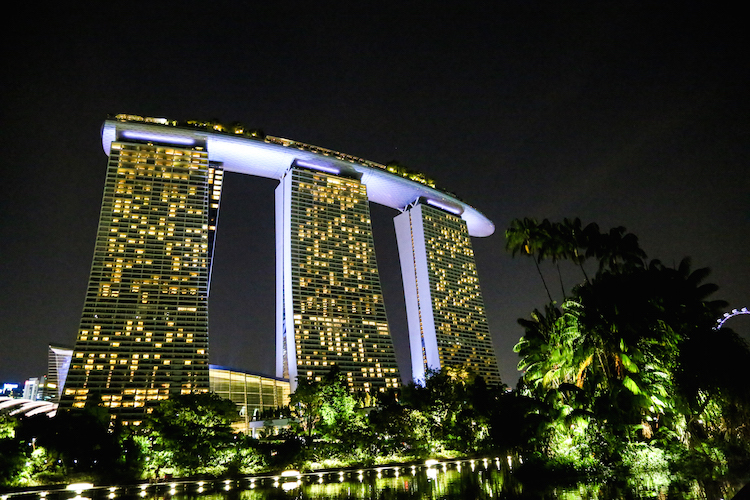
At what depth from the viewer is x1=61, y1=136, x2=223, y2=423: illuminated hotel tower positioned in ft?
287

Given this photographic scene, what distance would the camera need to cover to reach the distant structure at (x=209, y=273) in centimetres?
9081

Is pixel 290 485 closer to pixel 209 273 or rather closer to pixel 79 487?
pixel 79 487

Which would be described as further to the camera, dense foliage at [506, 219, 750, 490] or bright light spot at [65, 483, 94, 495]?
bright light spot at [65, 483, 94, 495]

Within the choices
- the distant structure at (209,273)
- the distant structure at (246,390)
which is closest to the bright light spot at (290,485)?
the distant structure at (209,273)

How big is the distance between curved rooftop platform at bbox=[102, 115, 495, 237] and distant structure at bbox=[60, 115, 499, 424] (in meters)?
0.36

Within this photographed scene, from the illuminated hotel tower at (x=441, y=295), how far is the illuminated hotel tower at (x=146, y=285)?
64.1 meters

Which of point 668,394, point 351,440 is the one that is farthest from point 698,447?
point 351,440

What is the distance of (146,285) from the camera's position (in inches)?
3846

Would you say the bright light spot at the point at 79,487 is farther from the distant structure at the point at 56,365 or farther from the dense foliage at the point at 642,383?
the distant structure at the point at 56,365

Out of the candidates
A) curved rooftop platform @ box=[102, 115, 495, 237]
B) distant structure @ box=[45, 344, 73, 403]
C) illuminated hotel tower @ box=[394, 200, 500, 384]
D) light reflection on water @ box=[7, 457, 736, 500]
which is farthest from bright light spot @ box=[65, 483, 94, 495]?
illuminated hotel tower @ box=[394, 200, 500, 384]

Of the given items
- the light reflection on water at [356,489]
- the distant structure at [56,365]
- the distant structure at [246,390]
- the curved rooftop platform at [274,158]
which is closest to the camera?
the light reflection on water at [356,489]

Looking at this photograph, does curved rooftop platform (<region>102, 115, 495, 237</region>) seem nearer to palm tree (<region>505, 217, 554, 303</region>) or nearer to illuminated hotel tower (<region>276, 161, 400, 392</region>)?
illuminated hotel tower (<region>276, 161, 400, 392</region>)

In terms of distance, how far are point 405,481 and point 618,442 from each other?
13.1 m

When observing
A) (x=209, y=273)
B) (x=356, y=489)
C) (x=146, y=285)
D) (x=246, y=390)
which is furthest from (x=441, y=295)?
(x=356, y=489)
